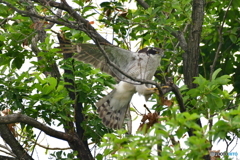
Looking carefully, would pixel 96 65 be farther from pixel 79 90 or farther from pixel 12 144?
pixel 12 144

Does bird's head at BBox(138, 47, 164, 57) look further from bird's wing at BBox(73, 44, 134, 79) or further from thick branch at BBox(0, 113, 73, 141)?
thick branch at BBox(0, 113, 73, 141)

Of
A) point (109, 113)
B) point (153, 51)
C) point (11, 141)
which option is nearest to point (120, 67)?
point (153, 51)

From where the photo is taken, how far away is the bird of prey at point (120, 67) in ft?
23.1

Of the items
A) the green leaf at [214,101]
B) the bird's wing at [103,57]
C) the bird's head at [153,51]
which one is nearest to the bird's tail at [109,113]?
the bird's wing at [103,57]

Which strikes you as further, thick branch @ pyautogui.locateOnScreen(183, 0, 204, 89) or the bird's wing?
thick branch @ pyautogui.locateOnScreen(183, 0, 204, 89)

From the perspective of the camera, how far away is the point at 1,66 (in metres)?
7.40

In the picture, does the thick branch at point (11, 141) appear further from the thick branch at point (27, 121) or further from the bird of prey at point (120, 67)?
the bird of prey at point (120, 67)

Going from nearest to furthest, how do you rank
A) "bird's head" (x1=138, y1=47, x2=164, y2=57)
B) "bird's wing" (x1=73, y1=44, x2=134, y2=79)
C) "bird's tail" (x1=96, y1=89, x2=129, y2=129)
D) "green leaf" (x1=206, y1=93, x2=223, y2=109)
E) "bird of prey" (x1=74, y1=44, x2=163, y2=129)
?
"green leaf" (x1=206, y1=93, x2=223, y2=109) < "bird's wing" (x1=73, y1=44, x2=134, y2=79) < "bird of prey" (x1=74, y1=44, x2=163, y2=129) < "bird's head" (x1=138, y1=47, x2=164, y2=57) < "bird's tail" (x1=96, y1=89, x2=129, y2=129)

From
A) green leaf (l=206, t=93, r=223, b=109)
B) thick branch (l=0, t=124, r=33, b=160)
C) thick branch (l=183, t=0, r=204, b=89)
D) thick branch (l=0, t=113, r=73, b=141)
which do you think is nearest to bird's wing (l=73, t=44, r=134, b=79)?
thick branch (l=183, t=0, r=204, b=89)

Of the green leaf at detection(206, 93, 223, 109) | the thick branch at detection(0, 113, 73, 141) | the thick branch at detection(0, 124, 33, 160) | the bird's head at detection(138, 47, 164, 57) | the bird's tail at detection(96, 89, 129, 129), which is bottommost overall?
the green leaf at detection(206, 93, 223, 109)

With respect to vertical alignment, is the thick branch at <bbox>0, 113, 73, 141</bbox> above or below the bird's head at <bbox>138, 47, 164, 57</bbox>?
below

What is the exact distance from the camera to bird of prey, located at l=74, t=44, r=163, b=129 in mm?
7039

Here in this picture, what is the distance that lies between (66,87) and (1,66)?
932mm

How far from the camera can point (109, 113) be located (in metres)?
7.78
